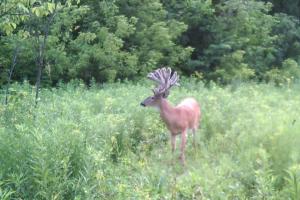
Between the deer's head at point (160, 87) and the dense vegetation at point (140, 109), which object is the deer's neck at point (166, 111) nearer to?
the deer's head at point (160, 87)

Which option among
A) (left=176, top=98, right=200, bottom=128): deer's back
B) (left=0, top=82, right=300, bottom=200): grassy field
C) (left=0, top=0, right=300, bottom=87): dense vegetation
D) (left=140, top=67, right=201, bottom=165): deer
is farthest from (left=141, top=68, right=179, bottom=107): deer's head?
(left=0, top=0, right=300, bottom=87): dense vegetation

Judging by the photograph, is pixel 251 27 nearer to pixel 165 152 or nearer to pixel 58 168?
pixel 165 152

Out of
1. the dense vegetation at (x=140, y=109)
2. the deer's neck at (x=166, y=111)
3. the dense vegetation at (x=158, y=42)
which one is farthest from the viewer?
the dense vegetation at (x=158, y=42)

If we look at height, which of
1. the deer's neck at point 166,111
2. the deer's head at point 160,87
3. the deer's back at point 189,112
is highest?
the deer's head at point 160,87

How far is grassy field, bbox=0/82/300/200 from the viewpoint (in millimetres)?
5520

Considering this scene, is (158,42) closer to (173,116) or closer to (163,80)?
(163,80)

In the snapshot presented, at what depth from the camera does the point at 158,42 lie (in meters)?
17.7

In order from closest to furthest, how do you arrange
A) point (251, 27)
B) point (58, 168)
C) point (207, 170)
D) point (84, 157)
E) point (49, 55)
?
1. point (58, 168)
2. point (84, 157)
3. point (207, 170)
4. point (49, 55)
5. point (251, 27)

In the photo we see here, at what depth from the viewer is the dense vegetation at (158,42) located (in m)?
16.2

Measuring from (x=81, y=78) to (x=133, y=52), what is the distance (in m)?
1.69

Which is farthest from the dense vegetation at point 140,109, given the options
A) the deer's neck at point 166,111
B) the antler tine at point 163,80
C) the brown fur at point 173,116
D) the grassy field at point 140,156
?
the antler tine at point 163,80

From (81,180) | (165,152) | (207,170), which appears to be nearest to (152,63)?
(165,152)

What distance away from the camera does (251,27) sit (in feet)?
62.3

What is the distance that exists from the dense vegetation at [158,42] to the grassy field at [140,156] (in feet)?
21.8
